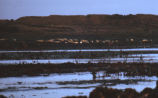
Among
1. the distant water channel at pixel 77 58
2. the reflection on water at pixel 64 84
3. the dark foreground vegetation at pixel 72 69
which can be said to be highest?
the reflection on water at pixel 64 84

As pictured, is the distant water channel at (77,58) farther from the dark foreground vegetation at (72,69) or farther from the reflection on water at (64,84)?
the reflection on water at (64,84)

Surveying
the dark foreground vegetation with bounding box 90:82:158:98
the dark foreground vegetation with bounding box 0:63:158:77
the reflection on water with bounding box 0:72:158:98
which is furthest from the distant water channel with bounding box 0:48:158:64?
the dark foreground vegetation with bounding box 90:82:158:98

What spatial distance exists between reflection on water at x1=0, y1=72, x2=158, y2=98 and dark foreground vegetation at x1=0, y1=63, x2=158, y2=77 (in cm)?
138

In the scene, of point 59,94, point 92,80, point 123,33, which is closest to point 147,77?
point 92,80

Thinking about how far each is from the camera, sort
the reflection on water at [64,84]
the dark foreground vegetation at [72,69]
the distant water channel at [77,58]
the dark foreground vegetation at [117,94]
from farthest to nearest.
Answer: the distant water channel at [77,58]
the dark foreground vegetation at [72,69]
the reflection on water at [64,84]
the dark foreground vegetation at [117,94]

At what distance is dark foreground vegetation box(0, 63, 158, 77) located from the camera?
36194mm

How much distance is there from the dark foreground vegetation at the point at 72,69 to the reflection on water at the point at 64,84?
1.38 metres

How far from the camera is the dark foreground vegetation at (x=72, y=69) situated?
36.2 m

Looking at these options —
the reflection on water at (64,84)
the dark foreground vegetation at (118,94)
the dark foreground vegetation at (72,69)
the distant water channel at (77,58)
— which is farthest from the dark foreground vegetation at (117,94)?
the distant water channel at (77,58)

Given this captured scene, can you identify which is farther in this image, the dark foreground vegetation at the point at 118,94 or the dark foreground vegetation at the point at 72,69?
the dark foreground vegetation at the point at 72,69

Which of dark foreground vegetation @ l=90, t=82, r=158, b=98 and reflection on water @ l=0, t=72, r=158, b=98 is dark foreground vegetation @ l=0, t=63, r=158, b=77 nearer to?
reflection on water @ l=0, t=72, r=158, b=98

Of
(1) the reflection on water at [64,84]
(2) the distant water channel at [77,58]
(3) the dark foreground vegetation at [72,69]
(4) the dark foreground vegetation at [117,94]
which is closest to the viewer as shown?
(4) the dark foreground vegetation at [117,94]

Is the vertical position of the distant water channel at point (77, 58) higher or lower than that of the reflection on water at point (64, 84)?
lower

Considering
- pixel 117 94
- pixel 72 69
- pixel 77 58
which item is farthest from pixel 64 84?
pixel 77 58
